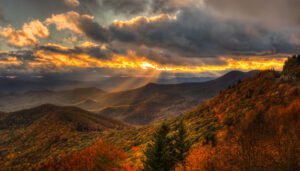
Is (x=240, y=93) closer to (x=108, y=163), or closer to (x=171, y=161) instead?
(x=108, y=163)

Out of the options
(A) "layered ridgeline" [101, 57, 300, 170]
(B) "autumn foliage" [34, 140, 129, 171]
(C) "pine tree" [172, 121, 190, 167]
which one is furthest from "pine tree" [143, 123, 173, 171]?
(B) "autumn foliage" [34, 140, 129, 171]

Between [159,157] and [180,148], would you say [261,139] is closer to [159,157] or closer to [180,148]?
[159,157]

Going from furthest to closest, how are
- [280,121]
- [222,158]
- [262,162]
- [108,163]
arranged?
[108,163] < [280,121] < [222,158] < [262,162]

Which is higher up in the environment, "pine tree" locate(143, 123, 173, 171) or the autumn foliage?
"pine tree" locate(143, 123, 173, 171)

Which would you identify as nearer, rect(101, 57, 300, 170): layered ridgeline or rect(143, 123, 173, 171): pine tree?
rect(101, 57, 300, 170): layered ridgeline

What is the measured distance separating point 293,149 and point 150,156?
74.3 ft

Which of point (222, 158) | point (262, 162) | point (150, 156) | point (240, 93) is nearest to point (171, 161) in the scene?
point (150, 156)

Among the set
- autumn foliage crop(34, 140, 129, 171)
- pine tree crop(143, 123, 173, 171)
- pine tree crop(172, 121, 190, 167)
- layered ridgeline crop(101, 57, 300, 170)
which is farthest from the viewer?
autumn foliage crop(34, 140, 129, 171)

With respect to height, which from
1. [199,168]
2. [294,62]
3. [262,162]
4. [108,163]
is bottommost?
[108,163]

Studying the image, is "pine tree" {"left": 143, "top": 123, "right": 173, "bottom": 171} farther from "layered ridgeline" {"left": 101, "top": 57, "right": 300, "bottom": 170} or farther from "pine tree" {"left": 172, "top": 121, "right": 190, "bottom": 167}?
"layered ridgeline" {"left": 101, "top": 57, "right": 300, "bottom": 170}

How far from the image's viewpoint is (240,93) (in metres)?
117

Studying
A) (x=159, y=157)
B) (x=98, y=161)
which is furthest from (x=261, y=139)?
(x=98, y=161)

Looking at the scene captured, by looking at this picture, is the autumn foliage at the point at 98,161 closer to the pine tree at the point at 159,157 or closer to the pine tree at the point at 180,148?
the pine tree at the point at 180,148

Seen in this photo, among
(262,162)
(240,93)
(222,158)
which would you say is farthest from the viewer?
(240,93)
